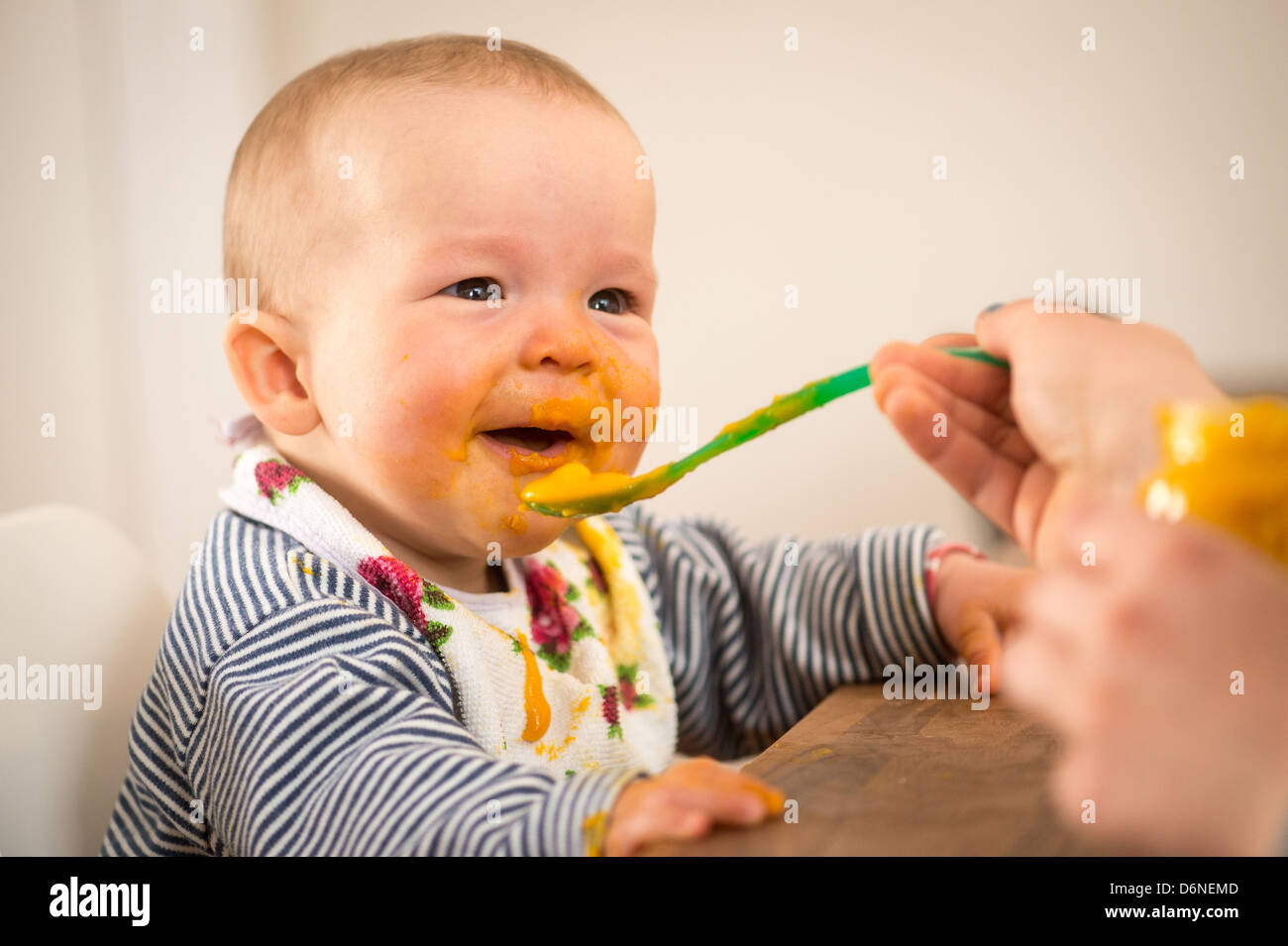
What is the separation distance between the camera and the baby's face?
707 mm

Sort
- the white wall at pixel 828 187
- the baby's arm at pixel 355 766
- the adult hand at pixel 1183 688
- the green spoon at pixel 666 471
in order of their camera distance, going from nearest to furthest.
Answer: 1. the adult hand at pixel 1183 688
2. the baby's arm at pixel 355 766
3. the green spoon at pixel 666 471
4. the white wall at pixel 828 187

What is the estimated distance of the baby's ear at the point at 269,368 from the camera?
0.78 m

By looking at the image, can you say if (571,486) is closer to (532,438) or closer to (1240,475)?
(532,438)

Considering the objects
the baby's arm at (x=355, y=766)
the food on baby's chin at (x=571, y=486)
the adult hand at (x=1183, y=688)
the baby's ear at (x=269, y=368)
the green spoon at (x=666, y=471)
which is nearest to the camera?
the adult hand at (x=1183, y=688)

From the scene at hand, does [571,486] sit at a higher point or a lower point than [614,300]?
lower

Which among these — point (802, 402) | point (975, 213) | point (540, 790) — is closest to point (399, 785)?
point (540, 790)

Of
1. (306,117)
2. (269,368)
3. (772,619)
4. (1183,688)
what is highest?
(306,117)

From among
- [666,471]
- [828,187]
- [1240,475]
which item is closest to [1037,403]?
[1240,475]

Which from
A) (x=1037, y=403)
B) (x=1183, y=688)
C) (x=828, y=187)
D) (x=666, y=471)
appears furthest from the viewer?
(x=828, y=187)

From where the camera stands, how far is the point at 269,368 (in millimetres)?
792

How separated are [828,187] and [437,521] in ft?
3.33

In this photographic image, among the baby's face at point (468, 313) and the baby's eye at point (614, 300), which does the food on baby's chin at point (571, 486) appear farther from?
the baby's eye at point (614, 300)

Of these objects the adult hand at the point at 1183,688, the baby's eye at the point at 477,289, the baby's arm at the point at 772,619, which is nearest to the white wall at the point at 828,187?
the baby's arm at the point at 772,619

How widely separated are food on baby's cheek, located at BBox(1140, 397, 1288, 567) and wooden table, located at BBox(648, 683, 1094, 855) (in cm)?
14
